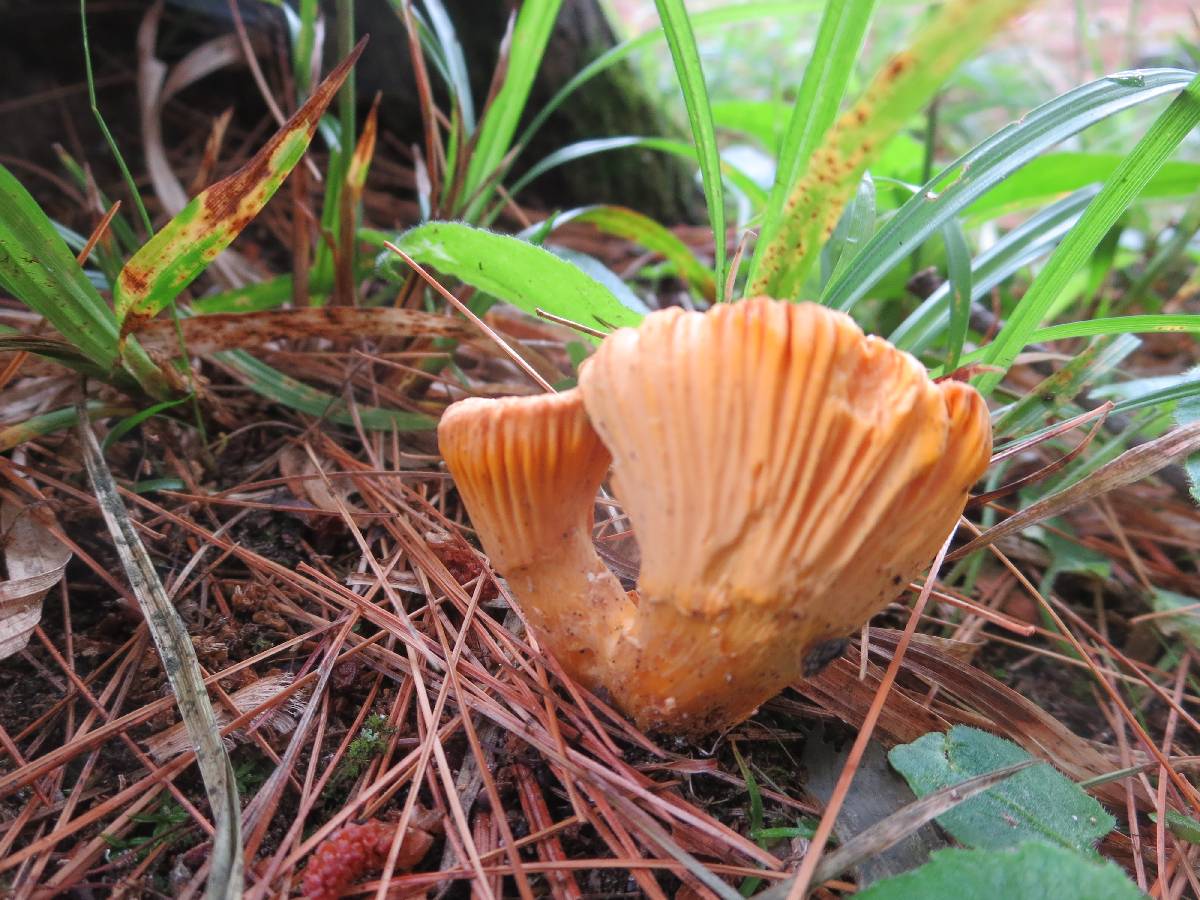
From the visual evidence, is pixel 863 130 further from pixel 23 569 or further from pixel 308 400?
pixel 23 569

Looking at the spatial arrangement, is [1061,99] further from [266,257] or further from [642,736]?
[266,257]

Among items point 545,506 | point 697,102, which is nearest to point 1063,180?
point 697,102

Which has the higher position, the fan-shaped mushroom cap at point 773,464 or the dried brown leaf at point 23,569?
the fan-shaped mushroom cap at point 773,464

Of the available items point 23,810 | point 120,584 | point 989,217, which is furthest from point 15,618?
point 989,217

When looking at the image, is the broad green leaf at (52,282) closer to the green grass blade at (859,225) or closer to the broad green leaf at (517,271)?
the broad green leaf at (517,271)

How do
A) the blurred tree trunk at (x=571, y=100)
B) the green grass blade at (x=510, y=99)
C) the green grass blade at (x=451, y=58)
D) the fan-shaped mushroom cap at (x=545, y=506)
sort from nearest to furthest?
the fan-shaped mushroom cap at (x=545, y=506) < the green grass blade at (x=510, y=99) < the green grass blade at (x=451, y=58) < the blurred tree trunk at (x=571, y=100)

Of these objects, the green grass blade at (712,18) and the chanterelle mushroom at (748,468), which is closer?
the chanterelle mushroom at (748,468)

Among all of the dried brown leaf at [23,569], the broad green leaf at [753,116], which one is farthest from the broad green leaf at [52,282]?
the broad green leaf at [753,116]
